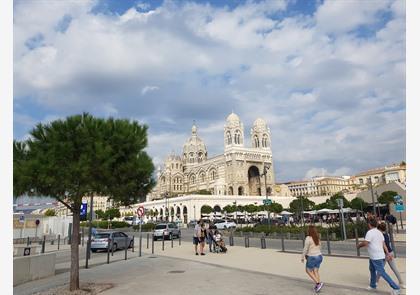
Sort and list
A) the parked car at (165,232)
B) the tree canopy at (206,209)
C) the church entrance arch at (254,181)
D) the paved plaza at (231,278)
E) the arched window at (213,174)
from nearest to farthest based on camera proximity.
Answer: the paved plaza at (231,278)
the parked car at (165,232)
the tree canopy at (206,209)
the church entrance arch at (254,181)
the arched window at (213,174)

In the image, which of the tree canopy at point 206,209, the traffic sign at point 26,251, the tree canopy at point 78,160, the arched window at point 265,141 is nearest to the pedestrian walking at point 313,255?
the tree canopy at point 78,160

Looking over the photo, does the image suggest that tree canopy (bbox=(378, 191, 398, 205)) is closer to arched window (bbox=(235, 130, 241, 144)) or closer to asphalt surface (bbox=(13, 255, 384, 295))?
asphalt surface (bbox=(13, 255, 384, 295))

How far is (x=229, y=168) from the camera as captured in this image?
11181 centimetres

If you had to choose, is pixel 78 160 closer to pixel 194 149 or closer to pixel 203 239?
pixel 203 239

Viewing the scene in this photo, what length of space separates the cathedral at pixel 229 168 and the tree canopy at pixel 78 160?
300ft

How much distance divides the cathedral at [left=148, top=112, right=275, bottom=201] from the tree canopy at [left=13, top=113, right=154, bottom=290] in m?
91.3

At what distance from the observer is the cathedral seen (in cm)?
11044

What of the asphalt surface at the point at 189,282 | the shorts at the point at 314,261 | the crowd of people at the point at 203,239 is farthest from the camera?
the crowd of people at the point at 203,239

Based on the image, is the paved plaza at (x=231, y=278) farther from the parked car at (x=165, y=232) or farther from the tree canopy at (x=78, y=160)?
the parked car at (x=165, y=232)

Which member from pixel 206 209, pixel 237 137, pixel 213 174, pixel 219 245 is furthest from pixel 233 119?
pixel 219 245

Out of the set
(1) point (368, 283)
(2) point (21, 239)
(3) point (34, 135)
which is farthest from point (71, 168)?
(2) point (21, 239)

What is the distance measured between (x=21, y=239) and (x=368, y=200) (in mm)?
50225

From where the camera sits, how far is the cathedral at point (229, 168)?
11044 cm

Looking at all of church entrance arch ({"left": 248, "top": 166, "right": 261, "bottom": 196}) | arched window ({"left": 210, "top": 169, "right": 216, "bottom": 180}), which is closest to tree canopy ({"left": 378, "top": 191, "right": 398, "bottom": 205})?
church entrance arch ({"left": 248, "top": 166, "right": 261, "bottom": 196})
